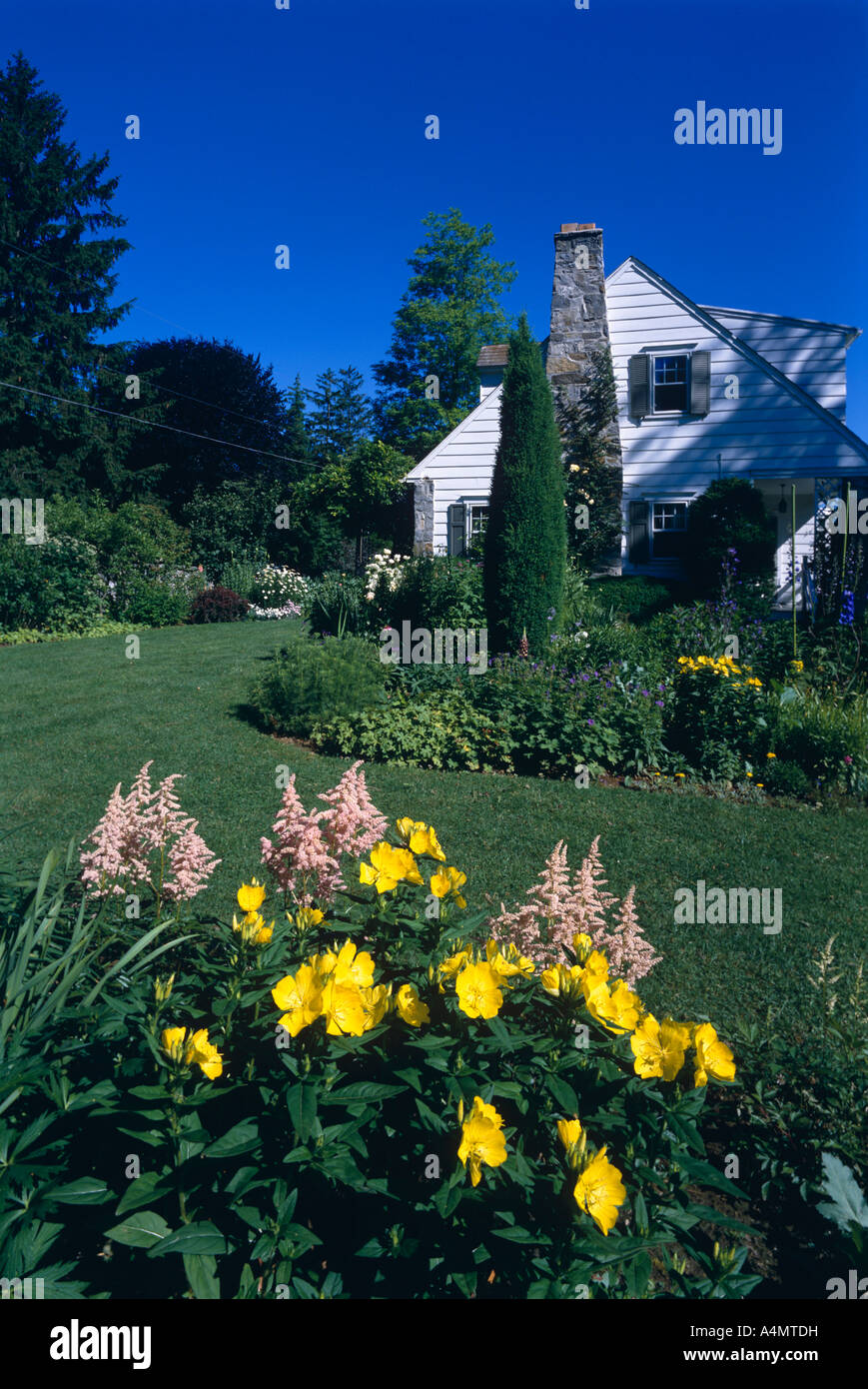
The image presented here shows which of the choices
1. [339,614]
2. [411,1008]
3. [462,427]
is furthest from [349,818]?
[462,427]

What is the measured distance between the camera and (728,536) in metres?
14.6

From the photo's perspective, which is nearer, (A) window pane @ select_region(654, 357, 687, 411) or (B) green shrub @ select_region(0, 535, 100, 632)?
(B) green shrub @ select_region(0, 535, 100, 632)

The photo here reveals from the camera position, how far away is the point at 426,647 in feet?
31.4

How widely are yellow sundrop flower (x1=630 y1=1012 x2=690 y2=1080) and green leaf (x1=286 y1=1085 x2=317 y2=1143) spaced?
0.66m

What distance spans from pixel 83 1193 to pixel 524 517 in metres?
9.91

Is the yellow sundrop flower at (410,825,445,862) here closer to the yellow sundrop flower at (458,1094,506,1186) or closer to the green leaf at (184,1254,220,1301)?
the yellow sundrop flower at (458,1094,506,1186)

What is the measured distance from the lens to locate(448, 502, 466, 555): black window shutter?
17.4m

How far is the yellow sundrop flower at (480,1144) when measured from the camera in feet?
4.67

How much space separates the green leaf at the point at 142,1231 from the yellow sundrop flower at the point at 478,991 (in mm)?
656

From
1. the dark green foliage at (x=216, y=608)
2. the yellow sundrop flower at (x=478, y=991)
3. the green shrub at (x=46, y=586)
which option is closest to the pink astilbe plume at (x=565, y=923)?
the yellow sundrop flower at (x=478, y=991)

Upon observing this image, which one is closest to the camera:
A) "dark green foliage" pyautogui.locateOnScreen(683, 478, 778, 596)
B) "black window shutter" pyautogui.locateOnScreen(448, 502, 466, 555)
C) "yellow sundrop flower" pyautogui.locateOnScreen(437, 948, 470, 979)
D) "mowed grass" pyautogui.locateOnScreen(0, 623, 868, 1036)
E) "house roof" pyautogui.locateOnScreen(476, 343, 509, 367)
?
"yellow sundrop flower" pyautogui.locateOnScreen(437, 948, 470, 979)

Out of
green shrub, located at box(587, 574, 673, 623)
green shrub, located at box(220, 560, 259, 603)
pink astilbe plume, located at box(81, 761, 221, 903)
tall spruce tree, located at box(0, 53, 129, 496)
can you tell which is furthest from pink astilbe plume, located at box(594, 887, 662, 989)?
tall spruce tree, located at box(0, 53, 129, 496)

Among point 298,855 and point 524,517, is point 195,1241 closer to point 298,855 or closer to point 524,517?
point 298,855

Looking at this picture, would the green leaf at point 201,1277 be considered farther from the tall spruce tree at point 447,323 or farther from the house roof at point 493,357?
the tall spruce tree at point 447,323
